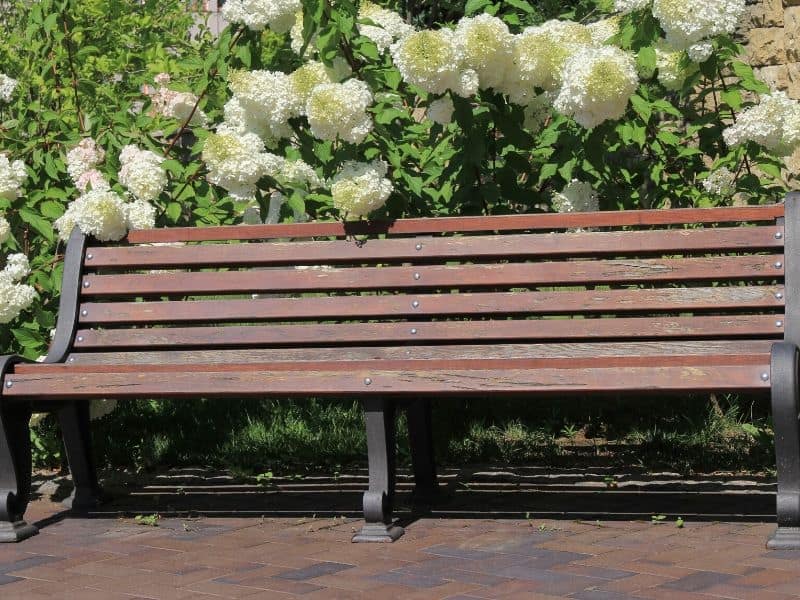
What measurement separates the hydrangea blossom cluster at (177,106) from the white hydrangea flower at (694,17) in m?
2.14

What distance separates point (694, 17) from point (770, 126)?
0.54 m

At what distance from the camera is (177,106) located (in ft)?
20.4

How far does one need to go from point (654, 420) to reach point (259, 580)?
8.42 ft

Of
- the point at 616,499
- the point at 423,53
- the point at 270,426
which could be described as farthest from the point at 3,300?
the point at 616,499

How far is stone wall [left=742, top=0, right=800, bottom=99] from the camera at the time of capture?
277 inches

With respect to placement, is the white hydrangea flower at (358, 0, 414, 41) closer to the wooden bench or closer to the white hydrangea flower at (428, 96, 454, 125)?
the white hydrangea flower at (428, 96, 454, 125)

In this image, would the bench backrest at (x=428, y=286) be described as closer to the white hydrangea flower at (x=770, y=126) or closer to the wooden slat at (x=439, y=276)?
the wooden slat at (x=439, y=276)

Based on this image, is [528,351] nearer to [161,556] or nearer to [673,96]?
[161,556]

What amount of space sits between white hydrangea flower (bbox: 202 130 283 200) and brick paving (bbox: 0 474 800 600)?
1273 mm

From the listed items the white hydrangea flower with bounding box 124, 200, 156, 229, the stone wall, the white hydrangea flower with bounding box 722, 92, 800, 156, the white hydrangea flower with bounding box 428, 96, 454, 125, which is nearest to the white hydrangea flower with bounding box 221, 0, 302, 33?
the white hydrangea flower with bounding box 428, 96, 454, 125

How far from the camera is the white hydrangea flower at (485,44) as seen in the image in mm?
5004

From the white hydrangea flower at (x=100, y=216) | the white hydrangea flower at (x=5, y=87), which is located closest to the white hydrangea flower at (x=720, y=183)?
the white hydrangea flower at (x=100, y=216)

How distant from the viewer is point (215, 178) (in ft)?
17.2

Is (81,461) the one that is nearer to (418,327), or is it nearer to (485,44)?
(418,327)
